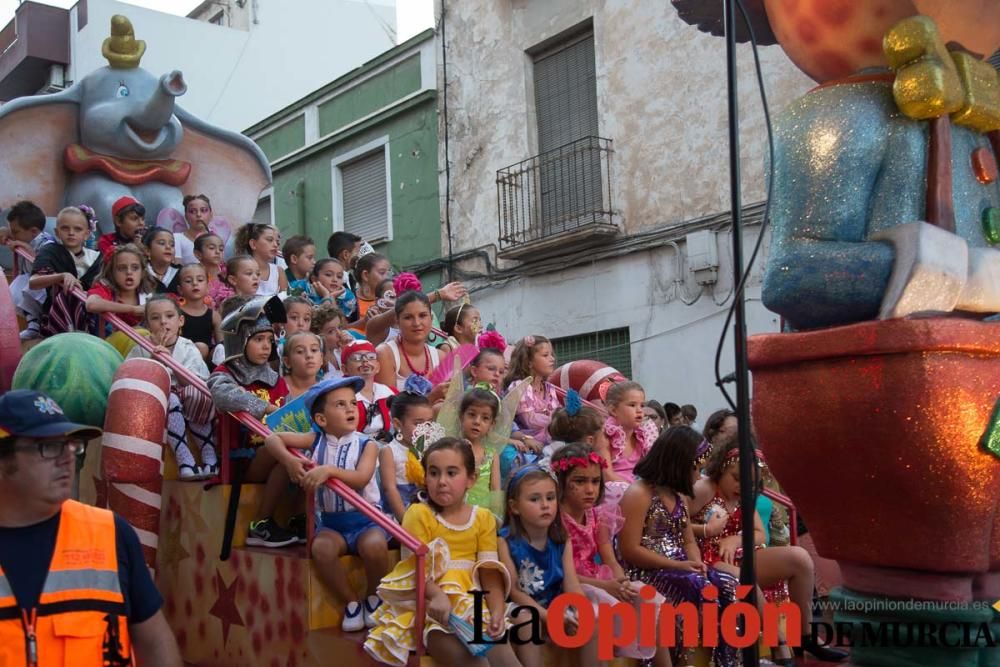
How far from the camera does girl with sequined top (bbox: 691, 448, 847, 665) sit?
15.7 feet

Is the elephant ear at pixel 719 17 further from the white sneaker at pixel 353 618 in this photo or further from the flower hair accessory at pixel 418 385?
the white sneaker at pixel 353 618

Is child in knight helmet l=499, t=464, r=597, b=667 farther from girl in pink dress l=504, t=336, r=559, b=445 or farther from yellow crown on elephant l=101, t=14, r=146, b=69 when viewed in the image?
yellow crown on elephant l=101, t=14, r=146, b=69

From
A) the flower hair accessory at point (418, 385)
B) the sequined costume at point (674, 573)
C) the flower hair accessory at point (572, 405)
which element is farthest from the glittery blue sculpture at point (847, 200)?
the flower hair accessory at point (418, 385)

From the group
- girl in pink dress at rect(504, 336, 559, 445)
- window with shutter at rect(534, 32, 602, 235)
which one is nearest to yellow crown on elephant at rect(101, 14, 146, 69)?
girl in pink dress at rect(504, 336, 559, 445)

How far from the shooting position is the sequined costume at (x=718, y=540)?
497 centimetres

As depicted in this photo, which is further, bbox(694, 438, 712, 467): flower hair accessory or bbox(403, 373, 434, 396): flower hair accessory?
bbox(403, 373, 434, 396): flower hair accessory

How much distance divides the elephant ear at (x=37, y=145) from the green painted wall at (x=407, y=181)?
7482 millimetres

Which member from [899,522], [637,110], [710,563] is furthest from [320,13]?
[899,522]

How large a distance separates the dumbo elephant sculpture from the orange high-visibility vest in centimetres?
597

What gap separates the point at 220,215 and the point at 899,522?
7246mm

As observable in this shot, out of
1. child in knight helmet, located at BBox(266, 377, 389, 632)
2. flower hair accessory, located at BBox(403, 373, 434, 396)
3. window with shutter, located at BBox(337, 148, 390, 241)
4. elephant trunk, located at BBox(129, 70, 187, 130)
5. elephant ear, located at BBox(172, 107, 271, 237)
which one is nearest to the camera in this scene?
child in knight helmet, located at BBox(266, 377, 389, 632)

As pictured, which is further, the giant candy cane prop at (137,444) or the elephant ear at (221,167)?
the elephant ear at (221,167)

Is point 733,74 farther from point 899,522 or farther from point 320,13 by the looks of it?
point 320,13

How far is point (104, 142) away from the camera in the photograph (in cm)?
823
